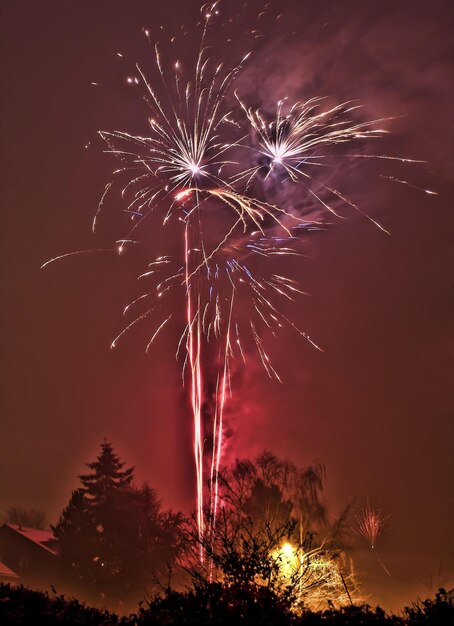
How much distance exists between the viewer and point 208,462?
49.7 ft

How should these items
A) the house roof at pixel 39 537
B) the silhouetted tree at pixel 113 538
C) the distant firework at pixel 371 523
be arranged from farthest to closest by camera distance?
1. the house roof at pixel 39 537
2. the silhouetted tree at pixel 113 538
3. the distant firework at pixel 371 523

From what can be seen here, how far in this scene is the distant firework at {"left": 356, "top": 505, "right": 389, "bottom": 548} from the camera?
23922 millimetres

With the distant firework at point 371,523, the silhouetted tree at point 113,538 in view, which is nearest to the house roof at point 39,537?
the silhouetted tree at point 113,538

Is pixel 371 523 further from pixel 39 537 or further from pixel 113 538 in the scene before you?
pixel 39 537

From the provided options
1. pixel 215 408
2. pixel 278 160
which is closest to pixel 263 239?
pixel 278 160

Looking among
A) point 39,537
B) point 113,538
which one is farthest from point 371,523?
point 39,537

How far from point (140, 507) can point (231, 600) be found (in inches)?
891

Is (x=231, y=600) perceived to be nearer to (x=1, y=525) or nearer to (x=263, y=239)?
(x=263, y=239)

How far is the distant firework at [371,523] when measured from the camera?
942 inches

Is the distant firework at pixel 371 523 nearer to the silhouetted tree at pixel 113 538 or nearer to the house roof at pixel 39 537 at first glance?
the silhouetted tree at pixel 113 538

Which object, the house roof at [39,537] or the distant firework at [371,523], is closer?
the distant firework at [371,523]

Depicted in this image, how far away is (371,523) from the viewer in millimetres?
25875

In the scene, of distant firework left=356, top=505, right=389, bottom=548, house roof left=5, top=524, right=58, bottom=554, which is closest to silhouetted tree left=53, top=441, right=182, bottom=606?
house roof left=5, top=524, right=58, bottom=554

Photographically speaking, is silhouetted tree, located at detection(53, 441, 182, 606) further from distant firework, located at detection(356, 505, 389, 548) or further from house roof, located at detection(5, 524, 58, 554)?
distant firework, located at detection(356, 505, 389, 548)
